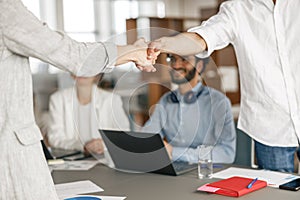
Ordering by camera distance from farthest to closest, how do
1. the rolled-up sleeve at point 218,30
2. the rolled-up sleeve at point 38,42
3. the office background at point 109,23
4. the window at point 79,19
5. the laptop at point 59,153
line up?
the window at point 79,19
the office background at point 109,23
the laptop at point 59,153
the rolled-up sleeve at point 218,30
the rolled-up sleeve at point 38,42

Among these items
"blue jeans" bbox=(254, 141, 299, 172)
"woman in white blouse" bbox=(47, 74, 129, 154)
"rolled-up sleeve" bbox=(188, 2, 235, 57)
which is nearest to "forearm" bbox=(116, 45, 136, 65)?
"rolled-up sleeve" bbox=(188, 2, 235, 57)

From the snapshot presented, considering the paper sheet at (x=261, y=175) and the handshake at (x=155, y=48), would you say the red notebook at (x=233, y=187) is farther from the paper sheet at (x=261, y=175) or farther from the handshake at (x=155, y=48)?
the handshake at (x=155, y=48)

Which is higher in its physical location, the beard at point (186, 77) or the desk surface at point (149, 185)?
the beard at point (186, 77)

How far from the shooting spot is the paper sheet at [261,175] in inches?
80.6

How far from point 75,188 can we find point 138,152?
11.8 inches

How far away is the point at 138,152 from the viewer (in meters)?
2.22

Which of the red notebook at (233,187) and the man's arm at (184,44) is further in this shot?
the man's arm at (184,44)

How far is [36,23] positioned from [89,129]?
120 centimetres

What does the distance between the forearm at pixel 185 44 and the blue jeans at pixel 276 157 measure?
1.66ft

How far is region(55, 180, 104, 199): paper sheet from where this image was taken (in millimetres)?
2006

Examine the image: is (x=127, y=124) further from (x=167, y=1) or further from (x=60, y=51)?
(x=167, y=1)

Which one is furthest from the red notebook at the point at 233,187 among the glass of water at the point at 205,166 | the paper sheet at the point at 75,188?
the paper sheet at the point at 75,188

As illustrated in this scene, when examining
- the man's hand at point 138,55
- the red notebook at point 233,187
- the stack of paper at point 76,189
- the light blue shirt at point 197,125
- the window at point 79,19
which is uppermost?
the window at point 79,19

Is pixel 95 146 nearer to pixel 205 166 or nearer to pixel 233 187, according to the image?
pixel 205 166
